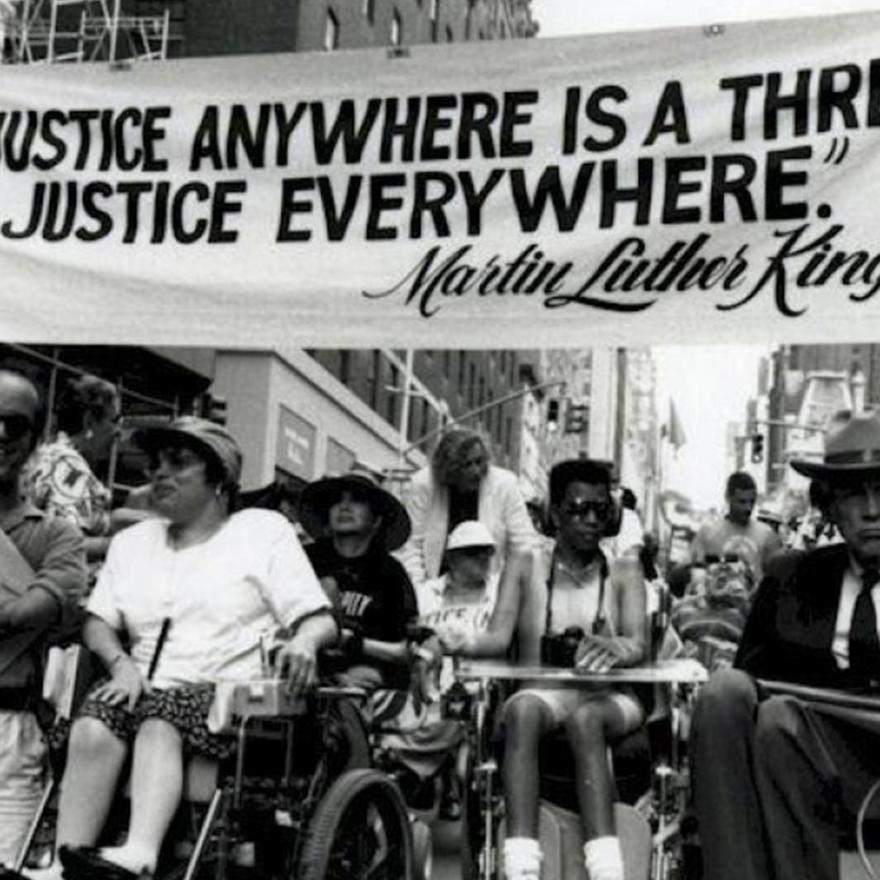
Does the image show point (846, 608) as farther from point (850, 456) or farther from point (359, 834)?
point (359, 834)

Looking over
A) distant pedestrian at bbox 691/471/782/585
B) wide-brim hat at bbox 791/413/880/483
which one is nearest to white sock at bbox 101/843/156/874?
wide-brim hat at bbox 791/413/880/483

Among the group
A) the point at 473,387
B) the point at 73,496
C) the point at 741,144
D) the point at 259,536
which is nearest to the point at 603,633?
the point at 259,536

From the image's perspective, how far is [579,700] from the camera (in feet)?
17.6

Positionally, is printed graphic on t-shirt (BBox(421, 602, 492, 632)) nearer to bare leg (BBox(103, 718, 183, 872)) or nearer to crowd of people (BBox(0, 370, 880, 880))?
crowd of people (BBox(0, 370, 880, 880))

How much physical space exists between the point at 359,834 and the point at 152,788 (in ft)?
2.58

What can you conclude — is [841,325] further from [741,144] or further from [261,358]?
[261,358]

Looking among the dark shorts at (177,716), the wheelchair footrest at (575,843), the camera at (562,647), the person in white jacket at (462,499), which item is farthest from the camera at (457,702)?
the dark shorts at (177,716)

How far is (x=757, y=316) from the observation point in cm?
471

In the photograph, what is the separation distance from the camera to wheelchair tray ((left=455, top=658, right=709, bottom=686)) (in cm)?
517

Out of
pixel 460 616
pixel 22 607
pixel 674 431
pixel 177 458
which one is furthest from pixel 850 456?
pixel 674 431

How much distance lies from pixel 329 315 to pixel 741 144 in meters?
1.43

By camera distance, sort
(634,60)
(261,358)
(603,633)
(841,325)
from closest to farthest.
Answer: (841,325) < (634,60) < (603,633) < (261,358)

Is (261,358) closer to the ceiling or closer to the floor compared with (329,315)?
closer to the ceiling

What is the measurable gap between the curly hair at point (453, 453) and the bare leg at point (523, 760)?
2.88 metres
